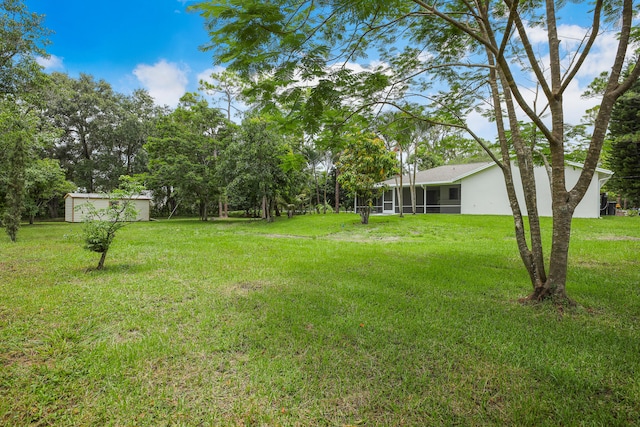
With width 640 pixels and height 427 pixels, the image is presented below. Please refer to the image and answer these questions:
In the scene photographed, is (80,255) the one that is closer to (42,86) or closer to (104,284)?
(104,284)

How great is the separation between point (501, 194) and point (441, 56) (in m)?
17.3

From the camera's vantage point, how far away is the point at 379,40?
4277 mm

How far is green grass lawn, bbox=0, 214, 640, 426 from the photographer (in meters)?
2.09

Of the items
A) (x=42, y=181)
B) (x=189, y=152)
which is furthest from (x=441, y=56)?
(x=189, y=152)

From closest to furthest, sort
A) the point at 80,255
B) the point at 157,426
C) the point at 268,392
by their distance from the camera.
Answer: the point at 157,426
the point at 268,392
the point at 80,255

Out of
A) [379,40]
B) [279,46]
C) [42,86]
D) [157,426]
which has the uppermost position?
[42,86]

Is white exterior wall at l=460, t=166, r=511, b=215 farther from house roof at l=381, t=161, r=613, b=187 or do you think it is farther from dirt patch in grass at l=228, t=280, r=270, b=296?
dirt patch in grass at l=228, t=280, r=270, b=296

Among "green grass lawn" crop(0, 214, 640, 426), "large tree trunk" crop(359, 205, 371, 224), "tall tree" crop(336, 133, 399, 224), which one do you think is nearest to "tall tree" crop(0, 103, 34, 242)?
"green grass lawn" crop(0, 214, 640, 426)

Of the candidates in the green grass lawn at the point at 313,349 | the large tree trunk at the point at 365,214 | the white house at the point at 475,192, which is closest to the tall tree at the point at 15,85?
the green grass lawn at the point at 313,349

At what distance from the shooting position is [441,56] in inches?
204

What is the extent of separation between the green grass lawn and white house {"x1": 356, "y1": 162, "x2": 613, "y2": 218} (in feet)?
45.9

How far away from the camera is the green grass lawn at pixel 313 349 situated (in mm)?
2088

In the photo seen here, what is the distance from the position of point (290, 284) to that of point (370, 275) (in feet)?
5.47

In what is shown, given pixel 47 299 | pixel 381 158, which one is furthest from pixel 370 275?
pixel 381 158
